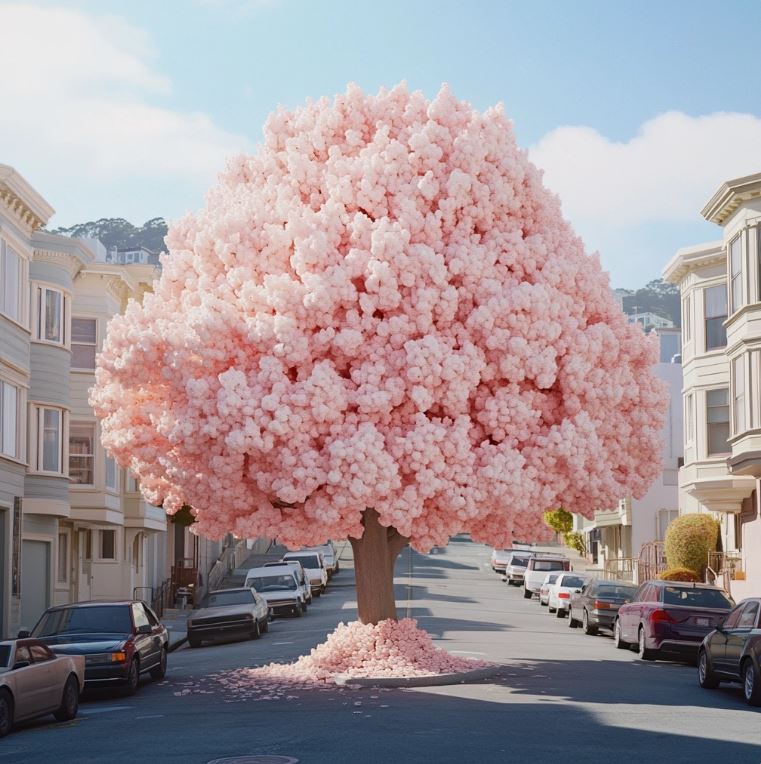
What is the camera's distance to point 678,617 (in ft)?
89.2

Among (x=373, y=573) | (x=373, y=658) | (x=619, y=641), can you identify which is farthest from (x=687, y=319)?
(x=373, y=658)

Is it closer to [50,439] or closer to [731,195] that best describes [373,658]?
[50,439]

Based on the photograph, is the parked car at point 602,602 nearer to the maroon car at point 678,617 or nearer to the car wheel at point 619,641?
the car wheel at point 619,641

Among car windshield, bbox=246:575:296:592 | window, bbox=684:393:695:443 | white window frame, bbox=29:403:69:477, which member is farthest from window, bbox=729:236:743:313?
white window frame, bbox=29:403:69:477

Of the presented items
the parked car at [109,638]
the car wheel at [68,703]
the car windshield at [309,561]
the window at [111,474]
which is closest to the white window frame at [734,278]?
the parked car at [109,638]

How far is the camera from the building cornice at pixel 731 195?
36.8 m

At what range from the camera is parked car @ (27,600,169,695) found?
2181 centimetres

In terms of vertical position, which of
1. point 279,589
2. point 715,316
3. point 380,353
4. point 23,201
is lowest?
point 279,589

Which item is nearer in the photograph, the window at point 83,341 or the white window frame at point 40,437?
the white window frame at point 40,437

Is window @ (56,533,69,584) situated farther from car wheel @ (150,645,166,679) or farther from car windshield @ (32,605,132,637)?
car windshield @ (32,605,132,637)

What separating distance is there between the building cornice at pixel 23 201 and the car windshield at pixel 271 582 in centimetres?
1534

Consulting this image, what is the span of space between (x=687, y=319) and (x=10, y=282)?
23.1m

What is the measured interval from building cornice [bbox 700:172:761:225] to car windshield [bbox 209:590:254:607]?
1650 cm

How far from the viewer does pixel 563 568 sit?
57.5 meters
